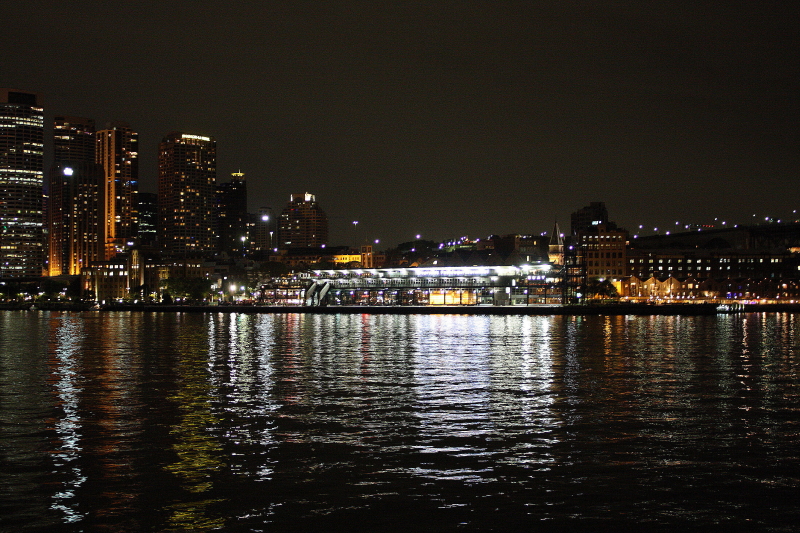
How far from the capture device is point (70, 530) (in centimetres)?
1485

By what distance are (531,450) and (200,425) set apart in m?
11.0

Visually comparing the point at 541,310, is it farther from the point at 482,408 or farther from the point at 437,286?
the point at 482,408

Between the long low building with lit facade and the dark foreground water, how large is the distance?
125013 mm

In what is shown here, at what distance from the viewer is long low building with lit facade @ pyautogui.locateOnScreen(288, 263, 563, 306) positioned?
16900cm

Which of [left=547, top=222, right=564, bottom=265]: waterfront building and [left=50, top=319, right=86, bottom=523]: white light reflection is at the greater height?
[left=547, top=222, right=564, bottom=265]: waterfront building

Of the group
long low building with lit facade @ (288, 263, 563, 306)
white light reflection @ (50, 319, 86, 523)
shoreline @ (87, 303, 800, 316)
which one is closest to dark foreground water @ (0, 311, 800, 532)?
white light reflection @ (50, 319, 86, 523)

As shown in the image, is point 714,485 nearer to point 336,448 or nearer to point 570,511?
point 570,511

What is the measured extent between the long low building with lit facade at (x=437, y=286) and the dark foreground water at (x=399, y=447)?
410 feet

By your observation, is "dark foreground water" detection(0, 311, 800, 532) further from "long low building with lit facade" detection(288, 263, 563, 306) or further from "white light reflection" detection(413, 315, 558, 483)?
"long low building with lit facade" detection(288, 263, 563, 306)

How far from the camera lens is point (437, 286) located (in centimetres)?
17550

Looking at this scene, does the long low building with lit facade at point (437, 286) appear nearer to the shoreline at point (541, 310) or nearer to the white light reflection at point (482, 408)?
the shoreline at point (541, 310)

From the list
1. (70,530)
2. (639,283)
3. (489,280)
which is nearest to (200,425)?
(70,530)

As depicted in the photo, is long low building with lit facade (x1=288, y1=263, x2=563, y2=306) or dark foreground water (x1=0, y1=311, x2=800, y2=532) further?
long low building with lit facade (x1=288, y1=263, x2=563, y2=306)

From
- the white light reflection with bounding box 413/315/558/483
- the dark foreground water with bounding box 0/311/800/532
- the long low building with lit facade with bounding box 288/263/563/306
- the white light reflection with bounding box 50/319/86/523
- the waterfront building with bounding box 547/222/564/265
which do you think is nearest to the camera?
the dark foreground water with bounding box 0/311/800/532
